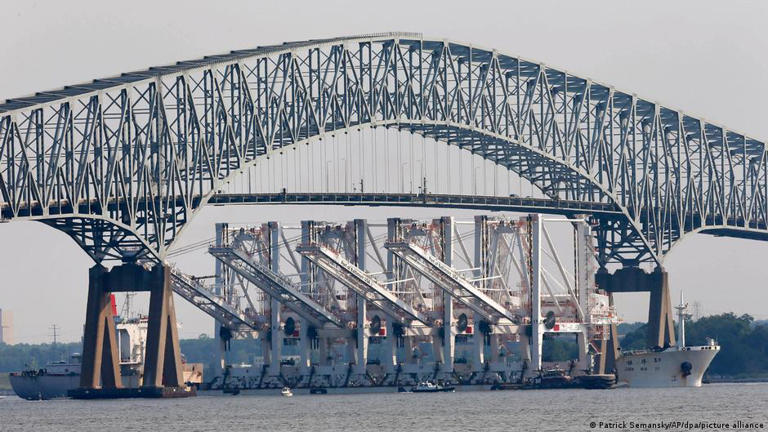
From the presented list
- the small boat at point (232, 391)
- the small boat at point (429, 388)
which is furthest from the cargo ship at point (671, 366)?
the small boat at point (232, 391)

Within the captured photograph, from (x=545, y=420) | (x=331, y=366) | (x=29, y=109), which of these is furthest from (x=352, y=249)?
(x=545, y=420)

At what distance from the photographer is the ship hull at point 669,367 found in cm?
18775

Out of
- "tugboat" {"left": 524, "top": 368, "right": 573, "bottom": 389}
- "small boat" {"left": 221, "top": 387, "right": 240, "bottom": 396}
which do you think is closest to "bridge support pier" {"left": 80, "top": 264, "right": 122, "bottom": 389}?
"small boat" {"left": 221, "top": 387, "right": 240, "bottom": 396}

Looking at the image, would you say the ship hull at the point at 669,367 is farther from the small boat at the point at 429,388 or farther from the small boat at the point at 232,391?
the small boat at the point at 232,391

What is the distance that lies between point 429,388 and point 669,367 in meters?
19.5

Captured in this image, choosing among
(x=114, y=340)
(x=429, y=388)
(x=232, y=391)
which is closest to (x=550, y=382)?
(x=429, y=388)

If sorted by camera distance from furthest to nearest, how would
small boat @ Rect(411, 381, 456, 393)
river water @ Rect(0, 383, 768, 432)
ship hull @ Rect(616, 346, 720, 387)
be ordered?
1. ship hull @ Rect(616, 346, 720, 387)
2. small boat @ Rect(411, 381, 456, 393)
3. river water @ Rect(0, 383, 768, 432)

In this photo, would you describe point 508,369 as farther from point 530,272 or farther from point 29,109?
point 29,109

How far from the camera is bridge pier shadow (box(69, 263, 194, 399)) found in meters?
166

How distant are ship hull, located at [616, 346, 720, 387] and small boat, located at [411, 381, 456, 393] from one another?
14932mm

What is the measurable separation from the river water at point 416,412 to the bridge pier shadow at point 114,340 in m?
1.52

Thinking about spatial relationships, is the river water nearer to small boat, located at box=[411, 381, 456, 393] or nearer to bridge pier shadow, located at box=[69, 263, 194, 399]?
bridge pier shadow, located at box=[69, 263, 194, 399]

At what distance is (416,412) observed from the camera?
480 feet

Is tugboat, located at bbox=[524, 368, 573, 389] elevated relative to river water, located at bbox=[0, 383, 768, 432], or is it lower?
elevated
